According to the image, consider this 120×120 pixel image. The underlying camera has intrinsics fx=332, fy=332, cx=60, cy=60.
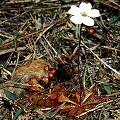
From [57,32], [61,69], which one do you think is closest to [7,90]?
[61,69]

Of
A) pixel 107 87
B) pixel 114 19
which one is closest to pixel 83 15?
pixel 107 87

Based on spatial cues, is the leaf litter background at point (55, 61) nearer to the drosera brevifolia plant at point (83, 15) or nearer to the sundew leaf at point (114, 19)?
the sundew leaf at point (114, 19)

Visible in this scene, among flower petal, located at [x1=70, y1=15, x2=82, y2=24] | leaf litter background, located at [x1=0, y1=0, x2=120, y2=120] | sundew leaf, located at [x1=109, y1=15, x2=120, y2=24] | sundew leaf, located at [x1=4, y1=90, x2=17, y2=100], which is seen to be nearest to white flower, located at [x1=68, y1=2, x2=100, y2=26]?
flower petal, located at [x1=70, y1=15, x2=82, y2=24]

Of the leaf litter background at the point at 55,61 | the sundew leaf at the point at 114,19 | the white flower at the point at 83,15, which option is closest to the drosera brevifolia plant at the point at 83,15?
the white flower at the point at 83,15

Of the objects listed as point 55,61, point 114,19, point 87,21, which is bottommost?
point 55,61

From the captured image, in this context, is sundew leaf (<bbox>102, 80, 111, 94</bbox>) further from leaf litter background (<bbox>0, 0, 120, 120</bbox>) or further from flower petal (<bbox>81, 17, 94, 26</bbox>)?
flower petal (<bbox>81, 17, 94, 26</bbox>)

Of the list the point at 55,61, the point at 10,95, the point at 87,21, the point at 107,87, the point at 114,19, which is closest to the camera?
the point at 87,21

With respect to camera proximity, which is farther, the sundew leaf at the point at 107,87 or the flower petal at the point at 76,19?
the sundew leaf at the point at 107,87

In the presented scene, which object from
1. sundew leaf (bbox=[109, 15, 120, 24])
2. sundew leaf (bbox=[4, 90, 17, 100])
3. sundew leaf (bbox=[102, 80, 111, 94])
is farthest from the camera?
sundew leaf (bbox=[109, 15, 120, 24])

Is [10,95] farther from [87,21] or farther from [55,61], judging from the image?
[87,21]

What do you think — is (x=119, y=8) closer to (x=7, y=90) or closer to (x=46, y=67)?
(x=46, y=67)
